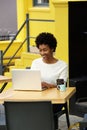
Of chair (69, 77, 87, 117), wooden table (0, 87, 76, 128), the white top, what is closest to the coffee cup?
wooden table (0, 87, 76, 128)

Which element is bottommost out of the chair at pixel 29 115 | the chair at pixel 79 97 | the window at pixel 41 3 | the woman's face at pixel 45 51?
the chair at pixel 79 97

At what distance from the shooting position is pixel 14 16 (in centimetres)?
1320

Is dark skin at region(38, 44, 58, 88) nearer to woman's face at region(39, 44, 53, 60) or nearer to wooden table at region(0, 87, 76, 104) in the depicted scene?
woman's face at region(39, 44, 53, 60)

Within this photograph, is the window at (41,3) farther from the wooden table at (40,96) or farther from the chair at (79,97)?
the wooden table at (40,96)

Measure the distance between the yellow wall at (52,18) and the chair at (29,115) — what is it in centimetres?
265

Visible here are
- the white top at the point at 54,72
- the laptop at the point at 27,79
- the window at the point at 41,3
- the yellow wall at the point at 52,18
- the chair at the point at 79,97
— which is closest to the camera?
the laptop at the point at 27,79

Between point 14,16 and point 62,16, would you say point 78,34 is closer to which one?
point 62,16

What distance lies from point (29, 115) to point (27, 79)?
0.79 m

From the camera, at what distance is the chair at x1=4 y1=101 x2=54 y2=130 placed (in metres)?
3.86

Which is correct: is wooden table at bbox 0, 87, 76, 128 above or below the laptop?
below

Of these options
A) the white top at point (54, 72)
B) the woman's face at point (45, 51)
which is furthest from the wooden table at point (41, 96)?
the woman's face at point (45, 51)

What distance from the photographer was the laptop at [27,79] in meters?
4.59

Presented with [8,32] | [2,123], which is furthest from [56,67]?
[8,32]

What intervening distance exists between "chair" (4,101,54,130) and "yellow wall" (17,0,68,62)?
2645 mm
